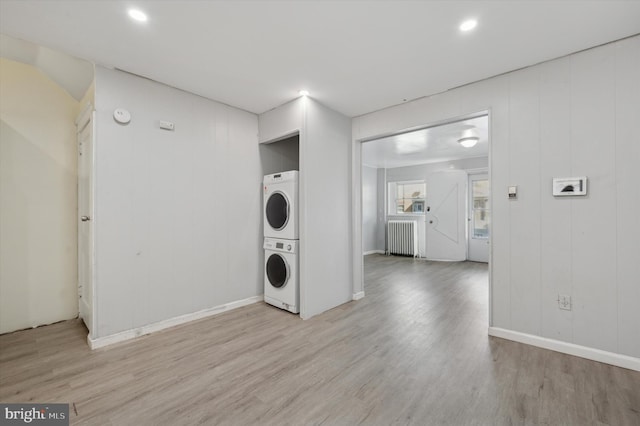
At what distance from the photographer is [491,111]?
2.56 m

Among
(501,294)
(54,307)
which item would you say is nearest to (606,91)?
(501,294)

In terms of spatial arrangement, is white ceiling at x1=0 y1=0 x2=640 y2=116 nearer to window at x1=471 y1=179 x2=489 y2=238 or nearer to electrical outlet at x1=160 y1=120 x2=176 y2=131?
electrical outlet at x1=160 y1=120 x2=176 y2=131

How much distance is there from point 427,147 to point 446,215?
1981 mm

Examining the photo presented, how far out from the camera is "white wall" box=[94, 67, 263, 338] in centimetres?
238

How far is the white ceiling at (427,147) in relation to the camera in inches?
169

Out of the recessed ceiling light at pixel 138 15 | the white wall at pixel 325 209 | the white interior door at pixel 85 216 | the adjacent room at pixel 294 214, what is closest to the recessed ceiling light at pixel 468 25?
the adjacent room at pixel 294 214

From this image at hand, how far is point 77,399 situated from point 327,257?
2.32 m

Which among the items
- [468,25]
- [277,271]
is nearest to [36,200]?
[277,271]

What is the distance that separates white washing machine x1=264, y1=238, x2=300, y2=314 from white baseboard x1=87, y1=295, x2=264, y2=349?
1.12 feet

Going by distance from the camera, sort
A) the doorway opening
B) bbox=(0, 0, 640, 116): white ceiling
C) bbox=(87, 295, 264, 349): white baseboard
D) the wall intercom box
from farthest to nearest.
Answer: the doorway opening → bbox=(87, 295, 264, 349): white baseboard → the wall intercom box → bbox=(0, 0, 640, 116): white ceiling

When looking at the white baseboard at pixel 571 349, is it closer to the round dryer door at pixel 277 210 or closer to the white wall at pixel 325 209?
the white wall at pixel 325 209

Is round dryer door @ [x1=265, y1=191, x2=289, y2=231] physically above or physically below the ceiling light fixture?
below

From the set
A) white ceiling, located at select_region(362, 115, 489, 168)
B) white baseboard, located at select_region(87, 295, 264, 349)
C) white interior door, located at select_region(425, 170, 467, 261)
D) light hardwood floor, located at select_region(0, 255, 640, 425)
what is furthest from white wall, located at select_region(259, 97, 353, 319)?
white interior door, located at select_region(425, 170, 467, 261)

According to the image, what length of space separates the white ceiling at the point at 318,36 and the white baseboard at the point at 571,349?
2.38m
